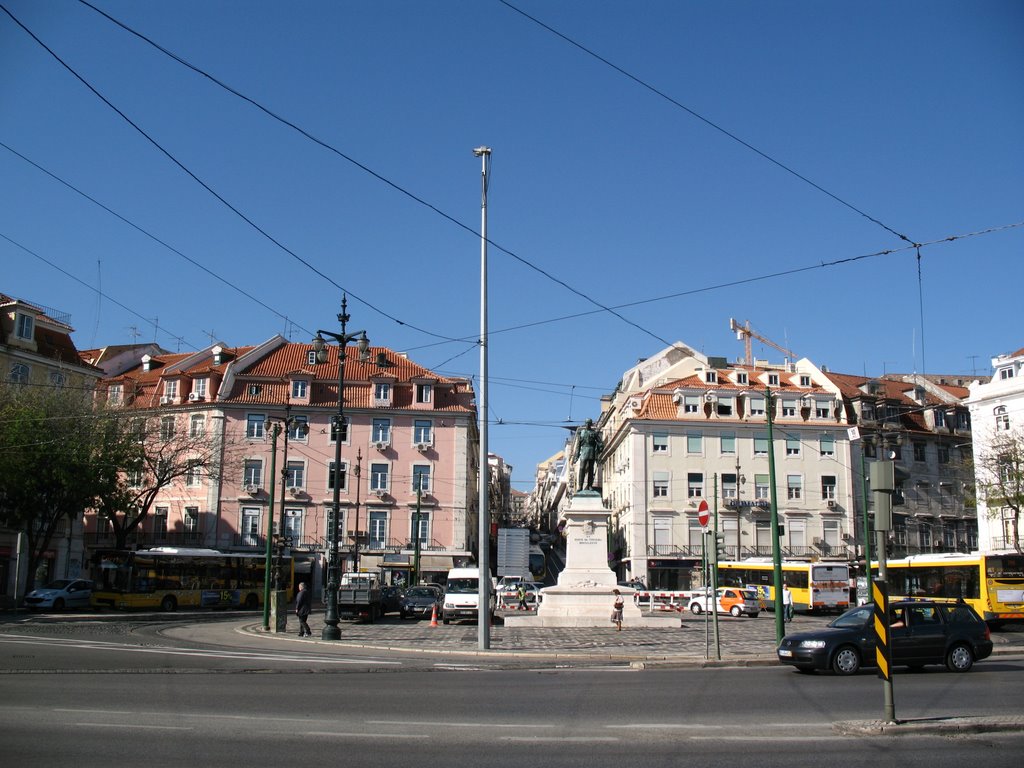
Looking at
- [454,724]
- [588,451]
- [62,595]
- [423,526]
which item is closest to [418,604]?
[588,451]

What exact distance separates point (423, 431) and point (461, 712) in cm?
5454

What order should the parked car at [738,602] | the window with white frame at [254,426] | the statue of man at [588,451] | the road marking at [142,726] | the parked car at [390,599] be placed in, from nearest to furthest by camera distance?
the road marking at [142,726], the statue of man at [588,451], the parked car at [390,599], the parked car at [738,602], the window with white frame at [254,426]

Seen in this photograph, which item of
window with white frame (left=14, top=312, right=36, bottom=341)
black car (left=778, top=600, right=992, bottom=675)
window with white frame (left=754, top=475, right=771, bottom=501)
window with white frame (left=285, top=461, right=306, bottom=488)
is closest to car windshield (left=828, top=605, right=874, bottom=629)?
black car (left=778, top=600, right=992, bottom=675)

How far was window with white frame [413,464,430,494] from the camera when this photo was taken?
65.3 m

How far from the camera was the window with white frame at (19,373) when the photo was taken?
5349 cm

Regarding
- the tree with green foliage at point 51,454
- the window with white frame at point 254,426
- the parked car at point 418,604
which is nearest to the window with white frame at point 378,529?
the window with white frame at point 254,426

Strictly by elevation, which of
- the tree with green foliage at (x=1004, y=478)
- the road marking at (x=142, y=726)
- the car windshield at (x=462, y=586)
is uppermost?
the tree with green foliage at (x=1004, y=478)

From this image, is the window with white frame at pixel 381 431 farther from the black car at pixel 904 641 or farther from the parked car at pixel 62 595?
the black car at pixel 904 641

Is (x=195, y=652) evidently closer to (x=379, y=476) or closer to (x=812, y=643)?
(x=812, y=643)

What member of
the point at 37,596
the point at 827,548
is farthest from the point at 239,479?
the point at 827,548

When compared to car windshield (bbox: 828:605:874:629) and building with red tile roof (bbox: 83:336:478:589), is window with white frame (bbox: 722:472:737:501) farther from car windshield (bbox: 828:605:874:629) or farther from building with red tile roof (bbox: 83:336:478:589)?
car windshield (bbox: 828:605:874:629)

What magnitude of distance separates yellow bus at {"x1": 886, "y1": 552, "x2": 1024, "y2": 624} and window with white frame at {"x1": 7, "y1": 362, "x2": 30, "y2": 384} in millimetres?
46156

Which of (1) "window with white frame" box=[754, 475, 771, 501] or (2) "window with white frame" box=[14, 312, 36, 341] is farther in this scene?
(1) "window with white frame" box=[754, 475, 771, 501]

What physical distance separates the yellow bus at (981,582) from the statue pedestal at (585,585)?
1120 centimetres
